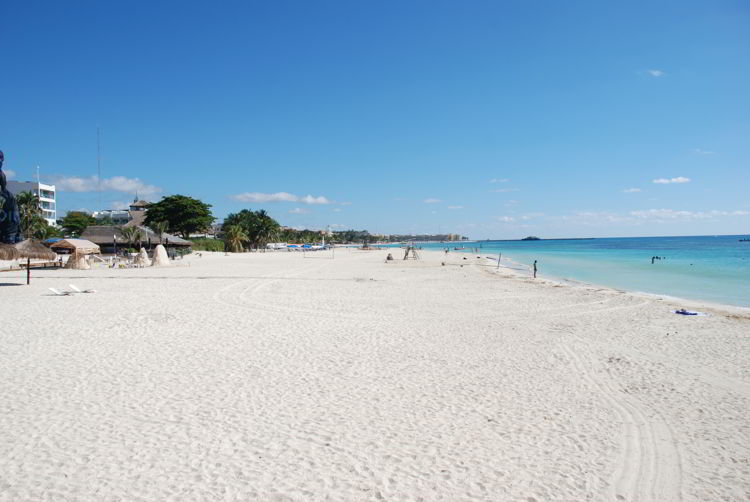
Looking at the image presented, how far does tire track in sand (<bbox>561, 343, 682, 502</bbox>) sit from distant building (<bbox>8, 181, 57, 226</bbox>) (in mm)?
84761

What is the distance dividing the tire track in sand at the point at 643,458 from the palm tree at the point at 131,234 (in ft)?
120

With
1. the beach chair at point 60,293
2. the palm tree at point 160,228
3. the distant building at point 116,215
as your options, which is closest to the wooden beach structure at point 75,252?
the palm tree at point 160,228

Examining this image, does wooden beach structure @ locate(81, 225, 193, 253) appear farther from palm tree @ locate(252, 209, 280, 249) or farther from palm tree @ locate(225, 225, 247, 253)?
palm tree @ locate(252, 209, 280, 249)

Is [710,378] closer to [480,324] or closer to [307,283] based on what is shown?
[480,324]

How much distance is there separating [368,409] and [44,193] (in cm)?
9151

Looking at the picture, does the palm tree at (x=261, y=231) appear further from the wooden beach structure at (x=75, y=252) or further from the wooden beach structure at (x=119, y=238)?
the wooden beach structure at (x=75, y=252)

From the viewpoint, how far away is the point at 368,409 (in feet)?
16.3

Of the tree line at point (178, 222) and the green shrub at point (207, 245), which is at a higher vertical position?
the tree line at point (178, 222)

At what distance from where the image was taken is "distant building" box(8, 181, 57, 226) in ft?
229

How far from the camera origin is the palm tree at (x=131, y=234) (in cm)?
3544

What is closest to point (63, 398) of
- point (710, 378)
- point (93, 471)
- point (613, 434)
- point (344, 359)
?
A: point (93, 471)

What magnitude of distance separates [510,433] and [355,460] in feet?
5.49

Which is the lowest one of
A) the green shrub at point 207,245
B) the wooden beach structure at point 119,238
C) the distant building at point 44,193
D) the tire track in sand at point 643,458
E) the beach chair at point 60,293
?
the tire track in sand at point 643,458

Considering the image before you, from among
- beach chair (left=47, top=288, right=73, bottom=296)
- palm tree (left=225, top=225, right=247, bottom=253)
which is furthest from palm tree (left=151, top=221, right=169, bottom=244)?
beach chair (left=47, top=288, right=73, bottom=296)
